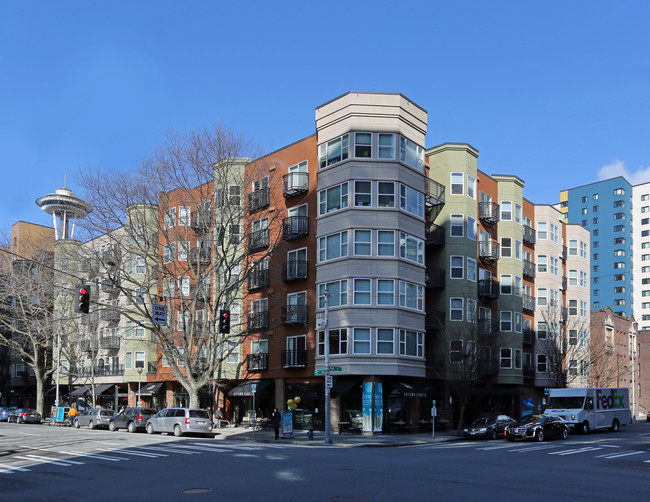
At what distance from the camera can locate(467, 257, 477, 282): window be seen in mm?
48500

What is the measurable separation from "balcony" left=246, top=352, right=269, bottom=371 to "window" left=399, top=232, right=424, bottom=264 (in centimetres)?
1186

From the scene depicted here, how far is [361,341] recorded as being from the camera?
40656mm

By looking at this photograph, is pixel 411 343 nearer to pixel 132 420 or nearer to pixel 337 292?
pixel 337 292

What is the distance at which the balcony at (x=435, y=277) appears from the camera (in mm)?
46487

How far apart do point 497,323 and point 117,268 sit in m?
27.2

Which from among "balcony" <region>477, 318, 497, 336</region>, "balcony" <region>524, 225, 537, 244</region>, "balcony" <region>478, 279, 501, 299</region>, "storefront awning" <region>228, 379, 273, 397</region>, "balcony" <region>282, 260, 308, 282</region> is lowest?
"storefront awning" <region>228, 379, 273, 397</region>

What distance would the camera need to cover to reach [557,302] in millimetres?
59281

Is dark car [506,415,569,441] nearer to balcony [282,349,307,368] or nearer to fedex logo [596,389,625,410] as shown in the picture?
fedex logo [596,389,625,410]

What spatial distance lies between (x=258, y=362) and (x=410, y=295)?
11.5 m

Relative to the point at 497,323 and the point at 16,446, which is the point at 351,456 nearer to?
the point at 16,446

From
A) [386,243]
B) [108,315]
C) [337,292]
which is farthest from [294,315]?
[108,315]

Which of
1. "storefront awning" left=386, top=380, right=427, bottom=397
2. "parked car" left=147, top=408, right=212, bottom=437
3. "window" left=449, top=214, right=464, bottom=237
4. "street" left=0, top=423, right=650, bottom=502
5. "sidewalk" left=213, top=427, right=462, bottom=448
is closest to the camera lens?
"street" left=0, top=423, right=650, bottom=502

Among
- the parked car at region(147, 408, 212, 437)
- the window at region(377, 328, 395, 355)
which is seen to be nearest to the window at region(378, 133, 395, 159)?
the window at region(377, 328, 395, 355)

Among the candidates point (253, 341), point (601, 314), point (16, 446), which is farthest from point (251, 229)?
point (601, 314)
